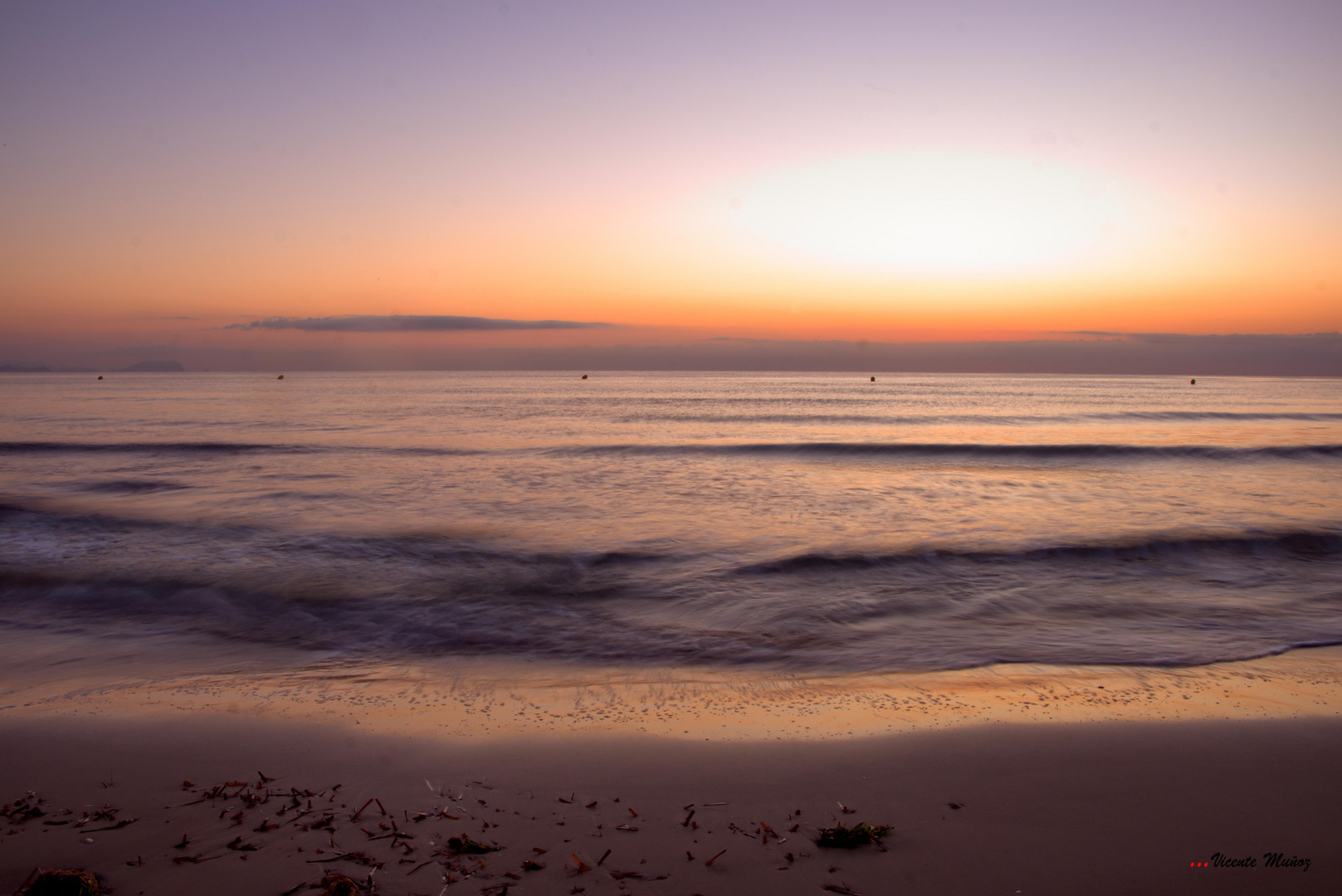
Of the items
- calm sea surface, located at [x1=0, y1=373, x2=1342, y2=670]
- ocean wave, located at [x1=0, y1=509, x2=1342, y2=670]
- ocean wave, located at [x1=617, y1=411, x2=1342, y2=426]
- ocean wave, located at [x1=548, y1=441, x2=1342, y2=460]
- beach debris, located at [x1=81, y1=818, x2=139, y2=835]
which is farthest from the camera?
ocean wave, located at [x1=617, y1=411, x2=1342, y2=426]

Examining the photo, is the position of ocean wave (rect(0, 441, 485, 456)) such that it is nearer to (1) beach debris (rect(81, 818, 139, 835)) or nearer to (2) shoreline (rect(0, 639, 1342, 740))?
(2) shoreline (rect(0, 639, 1342, 740))

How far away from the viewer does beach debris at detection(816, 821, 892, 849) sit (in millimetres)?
3373

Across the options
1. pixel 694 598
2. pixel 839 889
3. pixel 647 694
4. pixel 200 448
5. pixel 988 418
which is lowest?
pixel 694 598

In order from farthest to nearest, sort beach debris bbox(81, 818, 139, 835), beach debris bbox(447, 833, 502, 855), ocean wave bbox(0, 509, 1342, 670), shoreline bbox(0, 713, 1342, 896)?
ocean wave bbox(0, 509, 1342, 670) < beach debris bbox(81, 818, 139, 835) < beach debris bbox(447, 833, 502, 855) < shoreline bbox(0, 713, 1342, 896)

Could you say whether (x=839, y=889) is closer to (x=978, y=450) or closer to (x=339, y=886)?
(x=339, y=886)

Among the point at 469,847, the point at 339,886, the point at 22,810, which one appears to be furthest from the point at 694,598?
the point at 22,810

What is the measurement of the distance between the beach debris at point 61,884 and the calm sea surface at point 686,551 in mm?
3950

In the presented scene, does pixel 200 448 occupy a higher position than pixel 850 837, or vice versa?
pixel 850 837

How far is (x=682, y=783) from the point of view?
402 centimetres

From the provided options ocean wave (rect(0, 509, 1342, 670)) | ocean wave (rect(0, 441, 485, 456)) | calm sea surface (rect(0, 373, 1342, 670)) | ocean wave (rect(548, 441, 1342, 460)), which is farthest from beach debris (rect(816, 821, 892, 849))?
ocean wave (rect(0, 441, 485, 456))

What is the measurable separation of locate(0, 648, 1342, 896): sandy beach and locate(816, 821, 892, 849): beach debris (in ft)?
0.29

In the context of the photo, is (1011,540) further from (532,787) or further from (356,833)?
(356,833)

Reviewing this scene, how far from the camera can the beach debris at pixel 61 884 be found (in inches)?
115

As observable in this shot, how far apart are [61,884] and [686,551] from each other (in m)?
8.77
